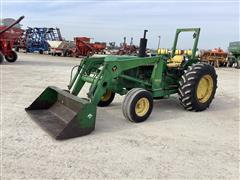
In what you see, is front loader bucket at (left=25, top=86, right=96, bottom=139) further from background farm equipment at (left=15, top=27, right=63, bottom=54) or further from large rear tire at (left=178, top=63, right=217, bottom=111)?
background farm equipment at (left=15, top=27, right=63, bottom=54)

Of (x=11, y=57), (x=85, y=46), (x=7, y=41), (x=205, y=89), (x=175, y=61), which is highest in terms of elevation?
(x=175, y=61)

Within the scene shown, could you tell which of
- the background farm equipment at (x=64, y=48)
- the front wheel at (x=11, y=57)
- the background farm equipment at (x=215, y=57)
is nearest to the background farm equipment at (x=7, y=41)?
the front wheel at (x=11, y=57)

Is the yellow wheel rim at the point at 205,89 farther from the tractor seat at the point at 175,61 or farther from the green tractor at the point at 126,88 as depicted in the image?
the tractor seat at the point at 175,61

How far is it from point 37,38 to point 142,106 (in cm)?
2807

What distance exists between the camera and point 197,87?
696 centimetres

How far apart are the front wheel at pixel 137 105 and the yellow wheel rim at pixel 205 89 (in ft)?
5.28

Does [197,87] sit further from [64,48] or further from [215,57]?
[64,48]

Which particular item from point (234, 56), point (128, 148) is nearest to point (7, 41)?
point (128, 148)

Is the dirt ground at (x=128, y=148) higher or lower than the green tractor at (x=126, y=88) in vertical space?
lower

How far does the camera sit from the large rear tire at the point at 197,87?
6.84m

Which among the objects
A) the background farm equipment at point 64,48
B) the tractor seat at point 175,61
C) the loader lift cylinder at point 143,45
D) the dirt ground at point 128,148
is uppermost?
the loader lift cylinder at point 143,45

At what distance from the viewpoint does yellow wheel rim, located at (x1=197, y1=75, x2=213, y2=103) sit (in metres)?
7.28

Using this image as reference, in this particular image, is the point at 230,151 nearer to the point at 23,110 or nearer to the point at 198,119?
the point at 198,119

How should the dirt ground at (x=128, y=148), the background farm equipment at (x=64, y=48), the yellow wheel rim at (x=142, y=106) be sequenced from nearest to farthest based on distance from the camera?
the dirt ground at (x=128, y=148) → the yellow wheel rim at (x=142, y=106) → the background farm equipment at (x=64, y=48)
